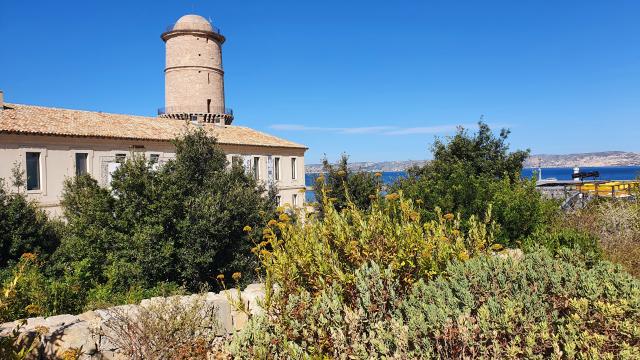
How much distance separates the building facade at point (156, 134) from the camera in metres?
23.7

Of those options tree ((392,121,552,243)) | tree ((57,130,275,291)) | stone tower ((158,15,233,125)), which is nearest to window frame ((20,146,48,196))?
tree ((57,130,275,291))

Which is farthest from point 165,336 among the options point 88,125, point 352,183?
point 88,125

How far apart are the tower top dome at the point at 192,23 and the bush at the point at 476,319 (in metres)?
37.7

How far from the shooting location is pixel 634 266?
7551mm

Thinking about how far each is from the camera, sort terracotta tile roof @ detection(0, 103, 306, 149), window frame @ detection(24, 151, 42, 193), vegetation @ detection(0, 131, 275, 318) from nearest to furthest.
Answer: vegetation @ detection(0, 131, 275, 318)
window frame @ detection(24, 151, 42, 193)
terracotta tile roof @ detection(0, 103, 306, 149)

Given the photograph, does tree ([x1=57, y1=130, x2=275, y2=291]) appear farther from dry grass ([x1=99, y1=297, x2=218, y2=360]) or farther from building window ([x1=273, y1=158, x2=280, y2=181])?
building window ([x1=273, y1=158, x2=280, y2=181])

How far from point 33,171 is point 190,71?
17.0m

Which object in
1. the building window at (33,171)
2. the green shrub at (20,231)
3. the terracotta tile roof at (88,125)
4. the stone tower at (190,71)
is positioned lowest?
the green shrub at (20,231)

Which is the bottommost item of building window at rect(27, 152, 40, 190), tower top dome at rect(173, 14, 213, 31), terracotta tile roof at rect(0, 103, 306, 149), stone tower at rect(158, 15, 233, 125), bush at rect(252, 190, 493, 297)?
bush at rect(252, 190, 493, 297)

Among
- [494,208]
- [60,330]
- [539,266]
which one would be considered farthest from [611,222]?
[60,330]

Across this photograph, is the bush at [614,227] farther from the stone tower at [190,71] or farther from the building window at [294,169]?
the stone tower at [190,71]

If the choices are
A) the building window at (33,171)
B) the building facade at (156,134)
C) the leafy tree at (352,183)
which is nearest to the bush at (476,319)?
the building facade at (156,134)

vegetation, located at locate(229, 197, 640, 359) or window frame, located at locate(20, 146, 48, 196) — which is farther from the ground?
window frame, located at locate(20, 146, 48, 196)

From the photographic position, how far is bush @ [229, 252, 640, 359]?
3285 millimetres
